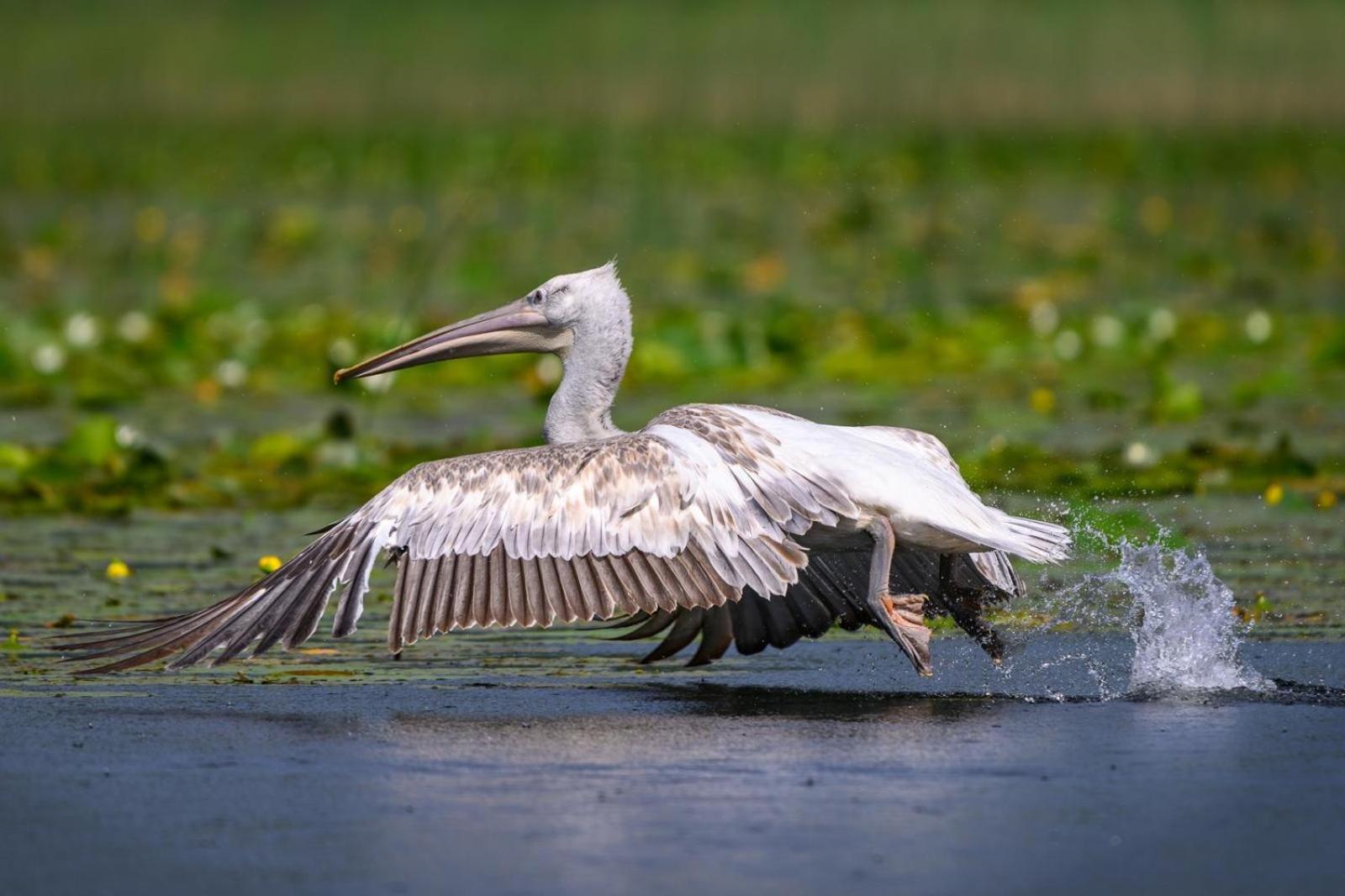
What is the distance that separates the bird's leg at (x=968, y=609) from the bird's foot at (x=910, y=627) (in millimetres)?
423

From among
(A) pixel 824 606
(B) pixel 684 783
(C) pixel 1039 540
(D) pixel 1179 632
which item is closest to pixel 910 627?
(C) pixel 1039 540

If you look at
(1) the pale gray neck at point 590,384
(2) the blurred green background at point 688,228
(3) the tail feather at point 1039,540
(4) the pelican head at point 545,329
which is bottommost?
(3) the tail feather at point 1039,540

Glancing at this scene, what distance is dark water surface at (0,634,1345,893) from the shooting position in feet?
14.8

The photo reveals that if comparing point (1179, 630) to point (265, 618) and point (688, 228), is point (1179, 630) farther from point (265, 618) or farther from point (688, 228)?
point (688, 228)

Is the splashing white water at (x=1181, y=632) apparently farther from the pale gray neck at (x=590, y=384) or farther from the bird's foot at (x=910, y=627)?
the pale gray neck at (x=590, y=384)

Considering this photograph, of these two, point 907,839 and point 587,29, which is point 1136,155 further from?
point 907,839

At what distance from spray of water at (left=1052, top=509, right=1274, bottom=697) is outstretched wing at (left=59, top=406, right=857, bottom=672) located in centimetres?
103

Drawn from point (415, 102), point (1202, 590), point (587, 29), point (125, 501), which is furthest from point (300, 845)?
point (587, 29)

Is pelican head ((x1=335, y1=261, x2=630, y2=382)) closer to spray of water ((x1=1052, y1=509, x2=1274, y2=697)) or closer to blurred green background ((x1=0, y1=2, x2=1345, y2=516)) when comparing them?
spray of water ((x1=1052, y1=509, x2=1274, y2=697))

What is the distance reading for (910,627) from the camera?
6359 mm

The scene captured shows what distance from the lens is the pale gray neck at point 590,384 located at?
7188 mm

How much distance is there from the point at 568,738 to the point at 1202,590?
2.57 metres

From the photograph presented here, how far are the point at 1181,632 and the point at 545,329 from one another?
224 cm

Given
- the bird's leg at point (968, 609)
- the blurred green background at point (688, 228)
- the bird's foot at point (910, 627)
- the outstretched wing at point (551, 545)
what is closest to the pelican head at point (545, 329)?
the outstretched wing at point (551, 545)
